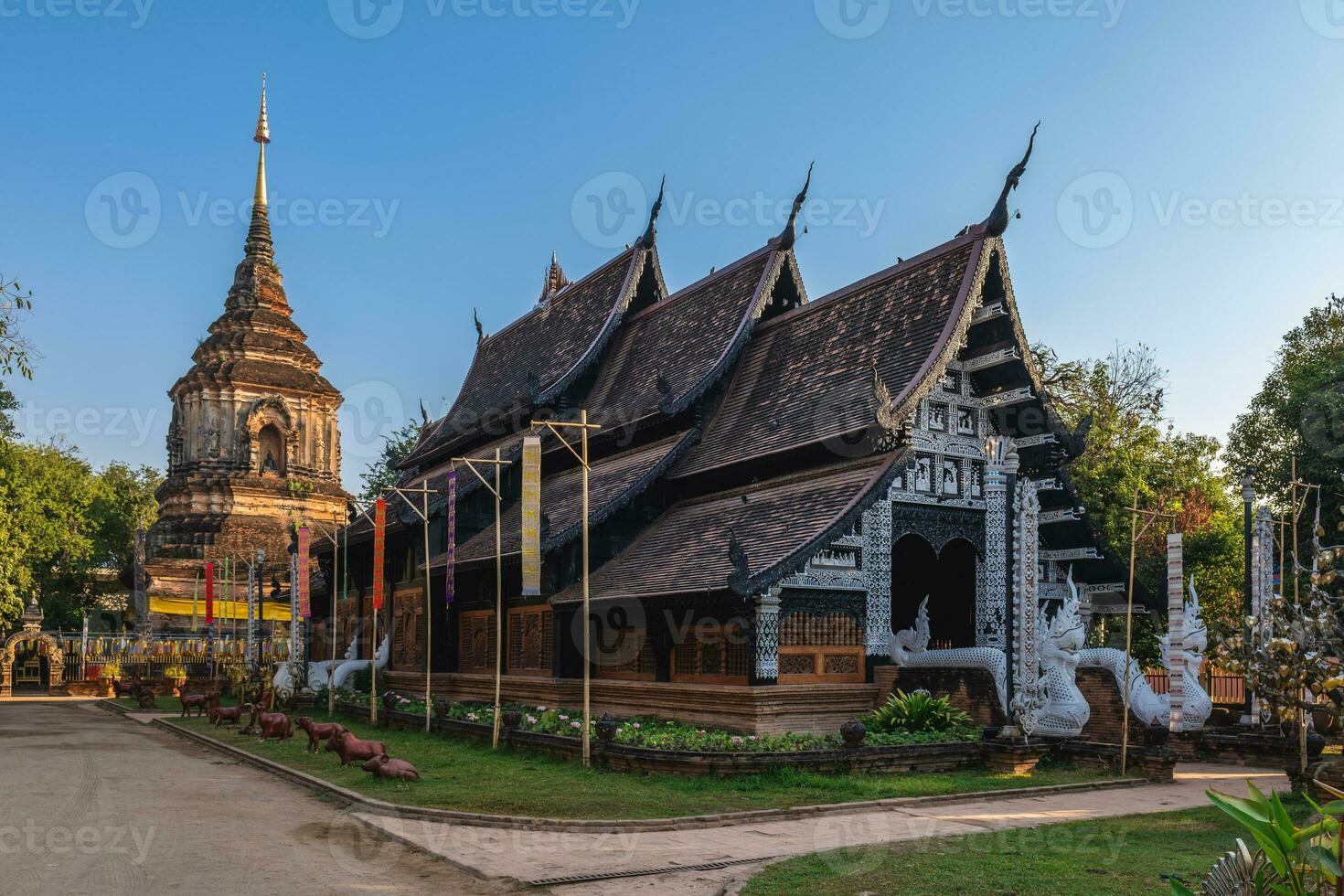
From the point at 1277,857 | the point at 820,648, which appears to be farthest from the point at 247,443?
the point at 1277,857

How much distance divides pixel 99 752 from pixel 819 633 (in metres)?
13.0

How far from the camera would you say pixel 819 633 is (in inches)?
735

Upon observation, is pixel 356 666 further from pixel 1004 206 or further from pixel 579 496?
pixel 1004 206

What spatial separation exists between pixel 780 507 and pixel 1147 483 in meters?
16.9

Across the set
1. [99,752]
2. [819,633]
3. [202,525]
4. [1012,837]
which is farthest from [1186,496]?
[202,525]

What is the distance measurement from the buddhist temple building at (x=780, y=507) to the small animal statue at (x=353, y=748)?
459 cm

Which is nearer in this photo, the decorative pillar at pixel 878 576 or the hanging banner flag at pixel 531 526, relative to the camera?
the decorative pillar at pixel 878 576

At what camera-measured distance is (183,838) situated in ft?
38.7

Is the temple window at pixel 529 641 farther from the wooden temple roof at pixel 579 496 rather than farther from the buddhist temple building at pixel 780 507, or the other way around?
the wooden temple roof at pixel 579 496

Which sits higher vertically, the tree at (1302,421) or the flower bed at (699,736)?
the tree at (1302,421)

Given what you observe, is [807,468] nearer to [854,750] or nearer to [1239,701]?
[854,750]

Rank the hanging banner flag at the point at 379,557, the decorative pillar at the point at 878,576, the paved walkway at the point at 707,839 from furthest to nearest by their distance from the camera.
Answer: the hanging banner flag at the point at 379,557
the decorative pillar at the point at 878,576
the paved walkway at the point at 707,839

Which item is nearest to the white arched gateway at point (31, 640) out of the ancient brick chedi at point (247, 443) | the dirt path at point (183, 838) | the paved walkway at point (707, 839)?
the ancient brick chedi at point (247, 443)

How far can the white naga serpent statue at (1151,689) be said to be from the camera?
18703 millimetres
